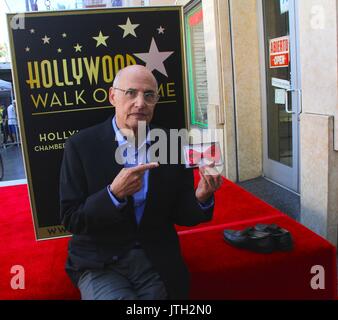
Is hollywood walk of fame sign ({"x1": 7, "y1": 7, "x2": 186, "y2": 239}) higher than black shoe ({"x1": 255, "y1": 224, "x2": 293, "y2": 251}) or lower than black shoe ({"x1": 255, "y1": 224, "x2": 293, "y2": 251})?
higher

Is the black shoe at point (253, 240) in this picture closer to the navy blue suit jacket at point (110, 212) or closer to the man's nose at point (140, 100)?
A: the navy blue suit jacket at point (110, 212)

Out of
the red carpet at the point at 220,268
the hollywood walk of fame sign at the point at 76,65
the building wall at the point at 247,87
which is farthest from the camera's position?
the building wall at the point at 247,87

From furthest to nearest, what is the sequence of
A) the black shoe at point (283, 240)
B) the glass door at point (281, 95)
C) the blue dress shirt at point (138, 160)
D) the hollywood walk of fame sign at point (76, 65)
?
1. the glass door at point (281, 95)
2. the black shoe at point (283, 240)
3. the hollywood walk of fame sign at point (76, 65)
4. the blue dress shirt at point (138, 160)

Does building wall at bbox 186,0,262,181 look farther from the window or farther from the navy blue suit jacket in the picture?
the navy blue suit jacket

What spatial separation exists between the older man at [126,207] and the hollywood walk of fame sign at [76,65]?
0.93 ft

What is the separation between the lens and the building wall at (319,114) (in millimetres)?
3258

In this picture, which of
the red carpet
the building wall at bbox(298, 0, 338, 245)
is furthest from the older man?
the building wall at bbox(298, 0, 338, 245)

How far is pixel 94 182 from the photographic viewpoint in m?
1.72

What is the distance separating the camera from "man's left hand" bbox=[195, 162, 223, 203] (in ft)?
5.40

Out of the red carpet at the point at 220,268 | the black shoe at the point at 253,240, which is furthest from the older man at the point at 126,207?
the black shoe at the point at 253,240

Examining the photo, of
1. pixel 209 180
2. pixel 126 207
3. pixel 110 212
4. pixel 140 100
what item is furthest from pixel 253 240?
pixel 140 100

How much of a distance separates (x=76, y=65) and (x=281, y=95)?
3.43 m
